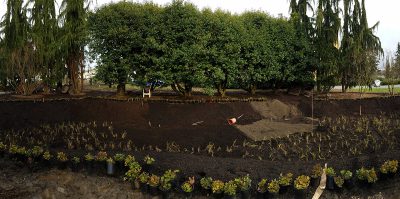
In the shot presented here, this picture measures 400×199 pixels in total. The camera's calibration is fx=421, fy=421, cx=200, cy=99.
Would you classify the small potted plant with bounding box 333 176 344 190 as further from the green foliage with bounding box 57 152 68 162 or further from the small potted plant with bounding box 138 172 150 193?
the green foliage with bounding box 57 152 68 162

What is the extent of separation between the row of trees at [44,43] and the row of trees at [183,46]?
4 centimetres

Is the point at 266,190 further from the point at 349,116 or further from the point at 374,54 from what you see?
the point at 374,54

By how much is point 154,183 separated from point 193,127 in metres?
4.02

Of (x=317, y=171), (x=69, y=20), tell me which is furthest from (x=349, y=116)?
(x=69, y=20)

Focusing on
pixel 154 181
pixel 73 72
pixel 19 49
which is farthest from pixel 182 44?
pixel 154 181

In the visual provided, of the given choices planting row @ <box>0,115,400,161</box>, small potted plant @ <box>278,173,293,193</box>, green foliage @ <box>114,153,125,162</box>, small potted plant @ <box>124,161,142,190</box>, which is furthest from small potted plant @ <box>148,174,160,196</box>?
planting row @ <box>0,115,400,161</box>

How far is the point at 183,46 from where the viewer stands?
13523 millimetres

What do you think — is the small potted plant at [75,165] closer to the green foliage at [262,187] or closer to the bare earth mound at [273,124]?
the green foliage at [262,187]

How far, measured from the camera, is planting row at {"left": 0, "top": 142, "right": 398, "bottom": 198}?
6449 millimetres

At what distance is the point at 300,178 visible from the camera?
21.2 feet

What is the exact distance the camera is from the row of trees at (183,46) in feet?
44.4

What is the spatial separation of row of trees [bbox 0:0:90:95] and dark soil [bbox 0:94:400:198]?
270 cm

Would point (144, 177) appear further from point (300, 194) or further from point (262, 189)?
point (300, 194)

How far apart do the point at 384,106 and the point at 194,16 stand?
8062 mm
